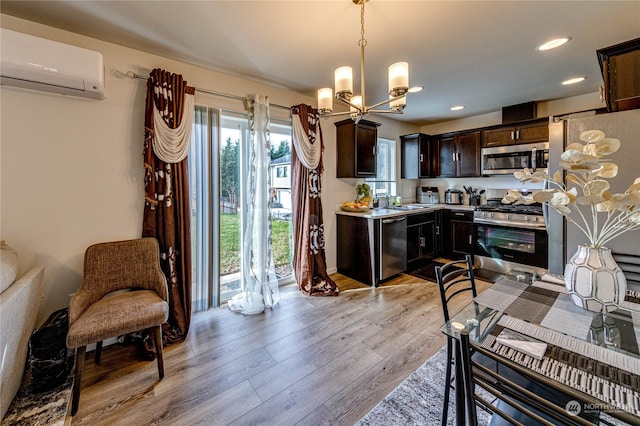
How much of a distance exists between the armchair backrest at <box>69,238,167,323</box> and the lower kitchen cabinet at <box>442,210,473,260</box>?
4.21m

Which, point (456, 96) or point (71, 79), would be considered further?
point (456, 96)

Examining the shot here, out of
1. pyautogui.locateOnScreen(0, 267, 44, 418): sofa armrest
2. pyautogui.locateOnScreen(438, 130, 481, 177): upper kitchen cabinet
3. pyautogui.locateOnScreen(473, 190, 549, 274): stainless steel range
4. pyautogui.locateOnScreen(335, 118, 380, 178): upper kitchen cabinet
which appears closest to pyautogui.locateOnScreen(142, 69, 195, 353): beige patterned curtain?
pyautogui.locateOnScreen(0, 267, 44, 418): sofa armrest

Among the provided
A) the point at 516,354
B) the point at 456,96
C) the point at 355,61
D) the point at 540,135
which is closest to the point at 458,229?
the point at 540,135

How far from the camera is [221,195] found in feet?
9.21

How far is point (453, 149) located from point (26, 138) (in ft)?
17.2

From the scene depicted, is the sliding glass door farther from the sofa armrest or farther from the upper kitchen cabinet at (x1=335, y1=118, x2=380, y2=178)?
the sofa armrest

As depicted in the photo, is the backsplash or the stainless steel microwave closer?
the stainless steel microwave

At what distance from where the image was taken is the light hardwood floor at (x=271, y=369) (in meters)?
1.54

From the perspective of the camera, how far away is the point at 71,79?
184cm

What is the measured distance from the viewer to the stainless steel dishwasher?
11.3 feet

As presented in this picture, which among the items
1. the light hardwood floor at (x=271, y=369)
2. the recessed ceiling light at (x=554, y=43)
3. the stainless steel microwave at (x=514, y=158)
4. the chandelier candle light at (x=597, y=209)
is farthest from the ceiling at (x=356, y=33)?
the light hardwood floor at (x=271, y=369)

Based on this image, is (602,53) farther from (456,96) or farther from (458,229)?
(458,229)

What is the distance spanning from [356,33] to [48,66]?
2.16 meters

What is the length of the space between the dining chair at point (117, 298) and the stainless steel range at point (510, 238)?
12.9 feet
